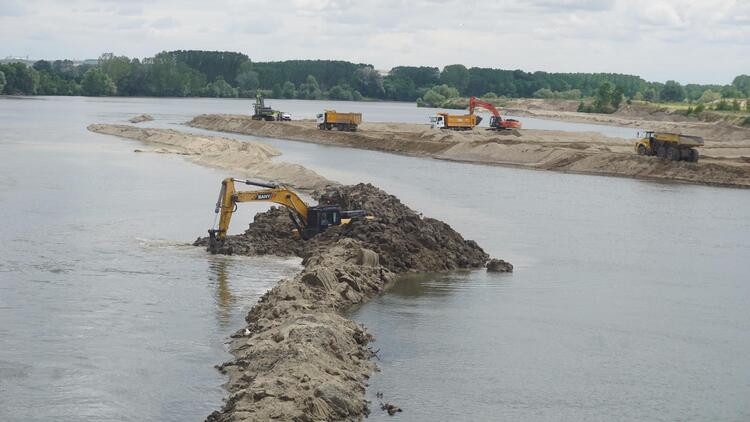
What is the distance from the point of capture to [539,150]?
67.4m

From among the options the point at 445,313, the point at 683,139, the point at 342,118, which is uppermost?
the point at 683,139

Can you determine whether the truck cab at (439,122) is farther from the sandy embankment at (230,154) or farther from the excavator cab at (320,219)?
the excavator cab at (320,219)

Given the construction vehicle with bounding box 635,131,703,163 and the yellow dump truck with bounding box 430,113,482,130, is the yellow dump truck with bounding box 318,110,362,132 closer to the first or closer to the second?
the yellow dump truck with bounding box 430,113,482,130

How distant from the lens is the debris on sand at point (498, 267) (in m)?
27.8

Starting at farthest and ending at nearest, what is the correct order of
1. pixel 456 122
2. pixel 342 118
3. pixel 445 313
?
1. pixel 342 118
2. pixel 456 122
3. pixel 445 313

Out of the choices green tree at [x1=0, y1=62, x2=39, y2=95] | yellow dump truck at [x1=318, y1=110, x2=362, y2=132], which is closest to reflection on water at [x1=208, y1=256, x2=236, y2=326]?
yellow dump truck at [x1=318, y1=110, x2=362, y2=132]

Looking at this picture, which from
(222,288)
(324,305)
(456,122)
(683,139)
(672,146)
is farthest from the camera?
(456,122)

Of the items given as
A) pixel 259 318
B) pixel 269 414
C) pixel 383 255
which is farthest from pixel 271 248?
pixel 269 414

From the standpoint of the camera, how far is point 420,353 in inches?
768

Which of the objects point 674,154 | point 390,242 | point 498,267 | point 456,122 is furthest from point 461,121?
point 390,242

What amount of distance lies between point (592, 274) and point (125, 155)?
138 feet

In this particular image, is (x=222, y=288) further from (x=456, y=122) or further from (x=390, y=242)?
(x=456, y=122)

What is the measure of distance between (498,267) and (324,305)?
7.59 metres

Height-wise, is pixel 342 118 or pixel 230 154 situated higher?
pixel 342 118
